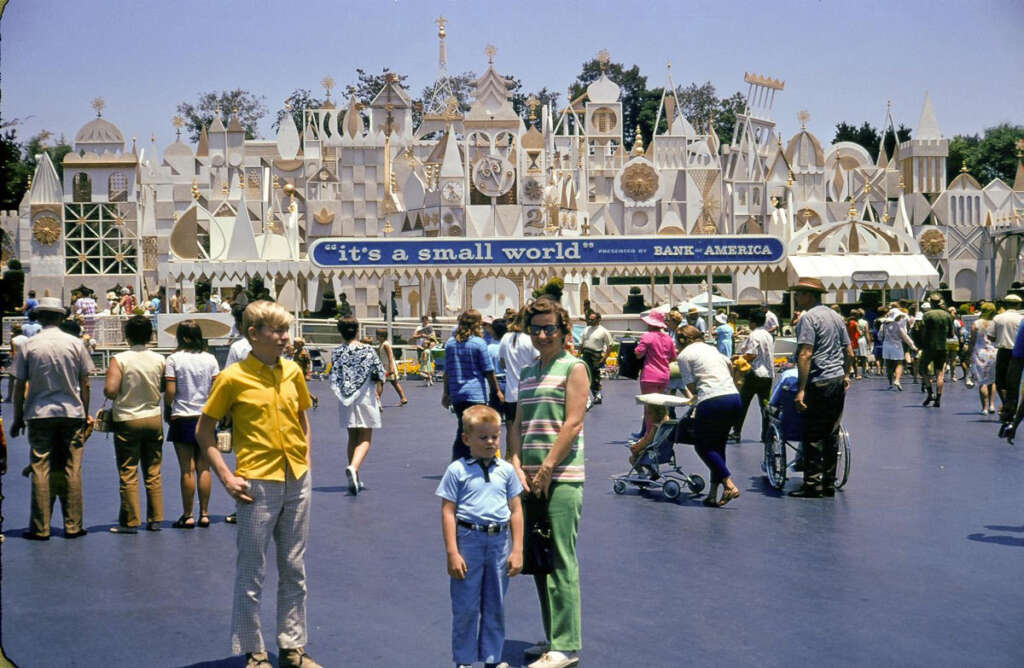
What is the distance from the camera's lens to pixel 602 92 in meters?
61.3

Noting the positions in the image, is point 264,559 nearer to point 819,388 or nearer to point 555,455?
point 555,455

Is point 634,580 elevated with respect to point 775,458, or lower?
lower

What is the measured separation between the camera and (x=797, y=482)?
10836mm

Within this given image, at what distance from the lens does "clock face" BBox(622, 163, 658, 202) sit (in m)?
51.8

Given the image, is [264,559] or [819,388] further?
[819,388]

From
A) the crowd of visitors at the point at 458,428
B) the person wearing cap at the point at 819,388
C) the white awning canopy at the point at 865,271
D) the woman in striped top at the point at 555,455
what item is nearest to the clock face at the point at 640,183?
the white awning canopy at the point at 865,271

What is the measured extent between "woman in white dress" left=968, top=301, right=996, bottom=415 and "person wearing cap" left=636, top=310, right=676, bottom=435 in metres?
6.96

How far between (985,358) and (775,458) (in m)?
8.60

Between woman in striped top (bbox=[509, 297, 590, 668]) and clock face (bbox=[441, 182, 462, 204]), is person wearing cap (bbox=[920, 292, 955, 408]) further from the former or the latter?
clock face (bbox=[441, 182, 462, 204])

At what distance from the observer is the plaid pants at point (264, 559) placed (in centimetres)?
518

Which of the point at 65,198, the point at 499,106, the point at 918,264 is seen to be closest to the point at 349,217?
the point at 499,106

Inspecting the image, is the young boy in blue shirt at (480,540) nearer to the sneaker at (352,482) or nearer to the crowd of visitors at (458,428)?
the crowd of visitors at (458,428)

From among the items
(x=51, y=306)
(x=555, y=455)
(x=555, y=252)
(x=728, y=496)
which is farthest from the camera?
(x=555, y=252)

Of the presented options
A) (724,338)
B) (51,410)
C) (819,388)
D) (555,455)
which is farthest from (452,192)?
(555,455)
